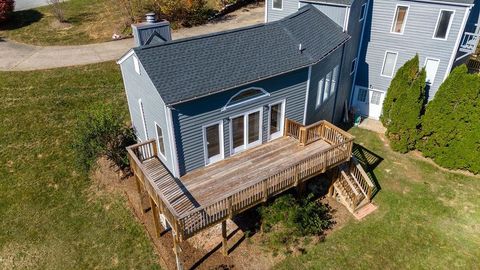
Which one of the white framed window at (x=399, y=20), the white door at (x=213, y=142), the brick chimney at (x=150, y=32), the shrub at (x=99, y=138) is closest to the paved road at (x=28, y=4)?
the shrub at (x=99, y=138)

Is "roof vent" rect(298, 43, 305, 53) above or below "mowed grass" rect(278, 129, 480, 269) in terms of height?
above

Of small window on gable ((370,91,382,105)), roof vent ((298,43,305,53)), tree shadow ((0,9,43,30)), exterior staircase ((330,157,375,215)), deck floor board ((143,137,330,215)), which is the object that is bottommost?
exterior staircase ((330,157,375,215))

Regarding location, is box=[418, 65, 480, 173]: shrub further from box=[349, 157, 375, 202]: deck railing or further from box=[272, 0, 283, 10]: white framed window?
box=[272, 0, 283, 10]: white framed window

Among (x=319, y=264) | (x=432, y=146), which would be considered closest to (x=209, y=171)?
(x=319, y=264)

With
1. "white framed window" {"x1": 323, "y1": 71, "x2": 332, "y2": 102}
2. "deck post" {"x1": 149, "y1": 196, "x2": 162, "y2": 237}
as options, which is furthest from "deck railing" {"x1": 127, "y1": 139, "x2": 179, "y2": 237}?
"white framed window" {"x1": 323, "y1": 71, "x2": 332, "y2": 102}

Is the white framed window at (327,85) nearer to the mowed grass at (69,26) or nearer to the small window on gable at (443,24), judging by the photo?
the small window on gable at (443,24)

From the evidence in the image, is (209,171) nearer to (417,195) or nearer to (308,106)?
(308,106)
